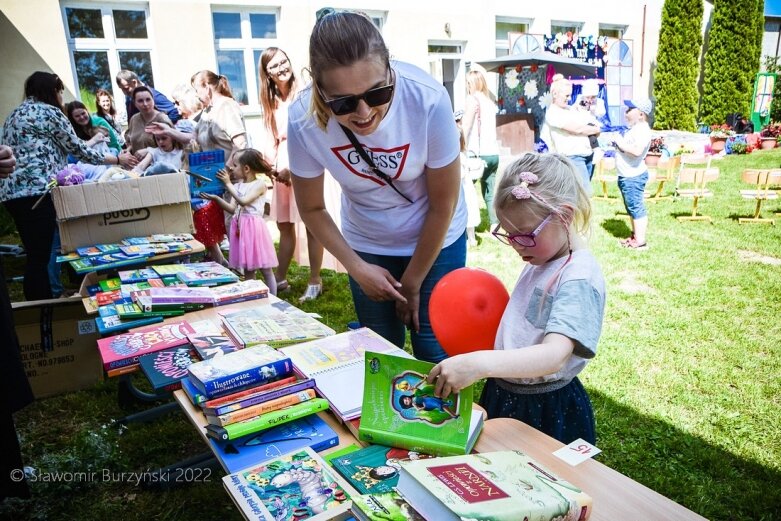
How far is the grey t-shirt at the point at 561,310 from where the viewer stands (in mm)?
1301

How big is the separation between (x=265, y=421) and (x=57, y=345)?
2.42 m

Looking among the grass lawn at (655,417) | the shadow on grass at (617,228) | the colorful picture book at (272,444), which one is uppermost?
the colorful picture book at (272,444)

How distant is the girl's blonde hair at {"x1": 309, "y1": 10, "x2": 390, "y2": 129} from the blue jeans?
2.58 ft

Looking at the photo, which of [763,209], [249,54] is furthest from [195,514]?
[249,54]

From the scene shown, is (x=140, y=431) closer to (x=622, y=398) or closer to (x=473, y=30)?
(x=622, y=398)

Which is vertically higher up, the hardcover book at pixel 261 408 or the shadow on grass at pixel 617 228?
the hardcover book at pixel 261 408

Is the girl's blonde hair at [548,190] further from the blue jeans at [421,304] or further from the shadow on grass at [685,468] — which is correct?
the shadow on grass at [685,468]

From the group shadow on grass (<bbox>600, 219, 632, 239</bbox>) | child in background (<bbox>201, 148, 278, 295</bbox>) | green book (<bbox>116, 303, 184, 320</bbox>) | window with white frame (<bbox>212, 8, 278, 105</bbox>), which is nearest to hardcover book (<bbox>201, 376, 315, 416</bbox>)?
green book (<bbox>116, 303, 184, 320</bbox>)

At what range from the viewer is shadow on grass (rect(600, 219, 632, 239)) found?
6243 mm

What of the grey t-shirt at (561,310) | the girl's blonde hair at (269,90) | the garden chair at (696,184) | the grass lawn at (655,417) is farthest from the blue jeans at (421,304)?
the garden chair at (696,184)

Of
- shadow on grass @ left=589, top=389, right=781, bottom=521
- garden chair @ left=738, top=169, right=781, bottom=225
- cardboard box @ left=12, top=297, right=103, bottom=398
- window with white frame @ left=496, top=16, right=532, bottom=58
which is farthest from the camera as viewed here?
window with white frame @ left=496, top=16, right=532, bottom=58

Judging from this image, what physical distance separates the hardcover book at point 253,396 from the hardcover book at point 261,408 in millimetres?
12

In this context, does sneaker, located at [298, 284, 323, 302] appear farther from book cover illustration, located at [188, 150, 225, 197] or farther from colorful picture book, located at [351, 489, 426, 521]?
colorful picture book, located at [351, 489, 426, 521]

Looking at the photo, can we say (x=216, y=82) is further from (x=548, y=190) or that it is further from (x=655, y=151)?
(x=655, y=151)
